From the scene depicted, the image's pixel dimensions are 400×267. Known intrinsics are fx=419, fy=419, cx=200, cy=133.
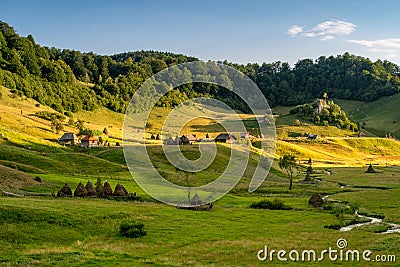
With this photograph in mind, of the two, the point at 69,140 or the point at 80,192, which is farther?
the point at 69,140

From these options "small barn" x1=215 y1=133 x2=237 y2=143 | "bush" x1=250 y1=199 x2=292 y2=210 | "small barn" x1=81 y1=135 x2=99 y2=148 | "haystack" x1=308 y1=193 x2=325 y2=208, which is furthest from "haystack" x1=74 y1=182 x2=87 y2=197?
"small barn" x1=215 y1=133 x2=237 y2=143

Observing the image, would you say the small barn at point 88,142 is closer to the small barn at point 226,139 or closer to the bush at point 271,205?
the small barn at point 226,139

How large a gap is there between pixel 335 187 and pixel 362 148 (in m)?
92.8

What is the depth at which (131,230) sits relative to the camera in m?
31.7

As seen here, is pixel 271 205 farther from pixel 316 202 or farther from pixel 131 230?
pixel 131 230

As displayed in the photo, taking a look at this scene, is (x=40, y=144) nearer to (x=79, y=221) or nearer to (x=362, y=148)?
(x=79, y=221)

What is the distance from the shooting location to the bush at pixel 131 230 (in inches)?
1242

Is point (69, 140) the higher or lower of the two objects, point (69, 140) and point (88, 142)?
the higher

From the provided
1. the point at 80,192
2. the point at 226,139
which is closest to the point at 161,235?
the point at 80,192

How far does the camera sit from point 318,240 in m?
31.5

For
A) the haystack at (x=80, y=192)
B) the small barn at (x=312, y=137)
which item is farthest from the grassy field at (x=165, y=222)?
the small barn at (x=312, y=137)

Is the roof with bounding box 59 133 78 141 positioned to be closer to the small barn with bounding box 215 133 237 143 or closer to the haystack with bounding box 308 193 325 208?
the small barn with bounding box 215 133 237 143

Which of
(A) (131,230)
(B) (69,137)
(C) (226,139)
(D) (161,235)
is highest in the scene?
(B) (69,137)

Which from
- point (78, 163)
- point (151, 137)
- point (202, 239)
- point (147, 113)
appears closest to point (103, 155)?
point (78, 163)
